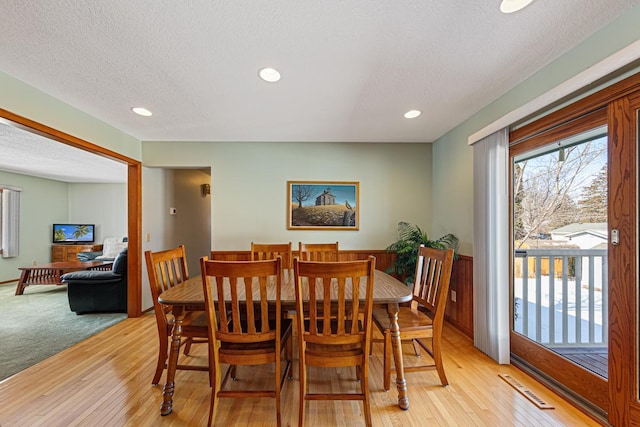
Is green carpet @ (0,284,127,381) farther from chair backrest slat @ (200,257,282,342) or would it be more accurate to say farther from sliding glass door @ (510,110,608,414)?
sliding glass door @ (510,110,608,414)

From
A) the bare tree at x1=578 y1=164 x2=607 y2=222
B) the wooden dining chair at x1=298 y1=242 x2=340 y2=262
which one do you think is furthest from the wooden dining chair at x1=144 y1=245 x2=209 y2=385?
the bare tree at x1=578 y1=164 x2=607 y2=222

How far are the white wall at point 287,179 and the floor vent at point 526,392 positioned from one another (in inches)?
78.3

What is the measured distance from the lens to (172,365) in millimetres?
1807

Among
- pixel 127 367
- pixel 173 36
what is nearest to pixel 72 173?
pixel 127 367

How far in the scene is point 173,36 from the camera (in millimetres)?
1613

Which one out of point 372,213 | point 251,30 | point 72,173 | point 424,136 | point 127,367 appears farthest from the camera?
point 72,173

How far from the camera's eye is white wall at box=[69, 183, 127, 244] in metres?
7.11

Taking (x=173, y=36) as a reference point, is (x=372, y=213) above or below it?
below

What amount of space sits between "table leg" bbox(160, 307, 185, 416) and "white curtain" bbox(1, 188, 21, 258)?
6.74 m

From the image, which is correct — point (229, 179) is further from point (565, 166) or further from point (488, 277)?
point (565, 166)

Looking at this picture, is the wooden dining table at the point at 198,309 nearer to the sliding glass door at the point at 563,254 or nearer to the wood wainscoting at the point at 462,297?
the sliding glass door at the point at 563,254

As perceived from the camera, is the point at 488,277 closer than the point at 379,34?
No

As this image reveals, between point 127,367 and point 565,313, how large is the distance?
148 inches

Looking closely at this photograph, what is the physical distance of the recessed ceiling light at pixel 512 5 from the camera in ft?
4.44
